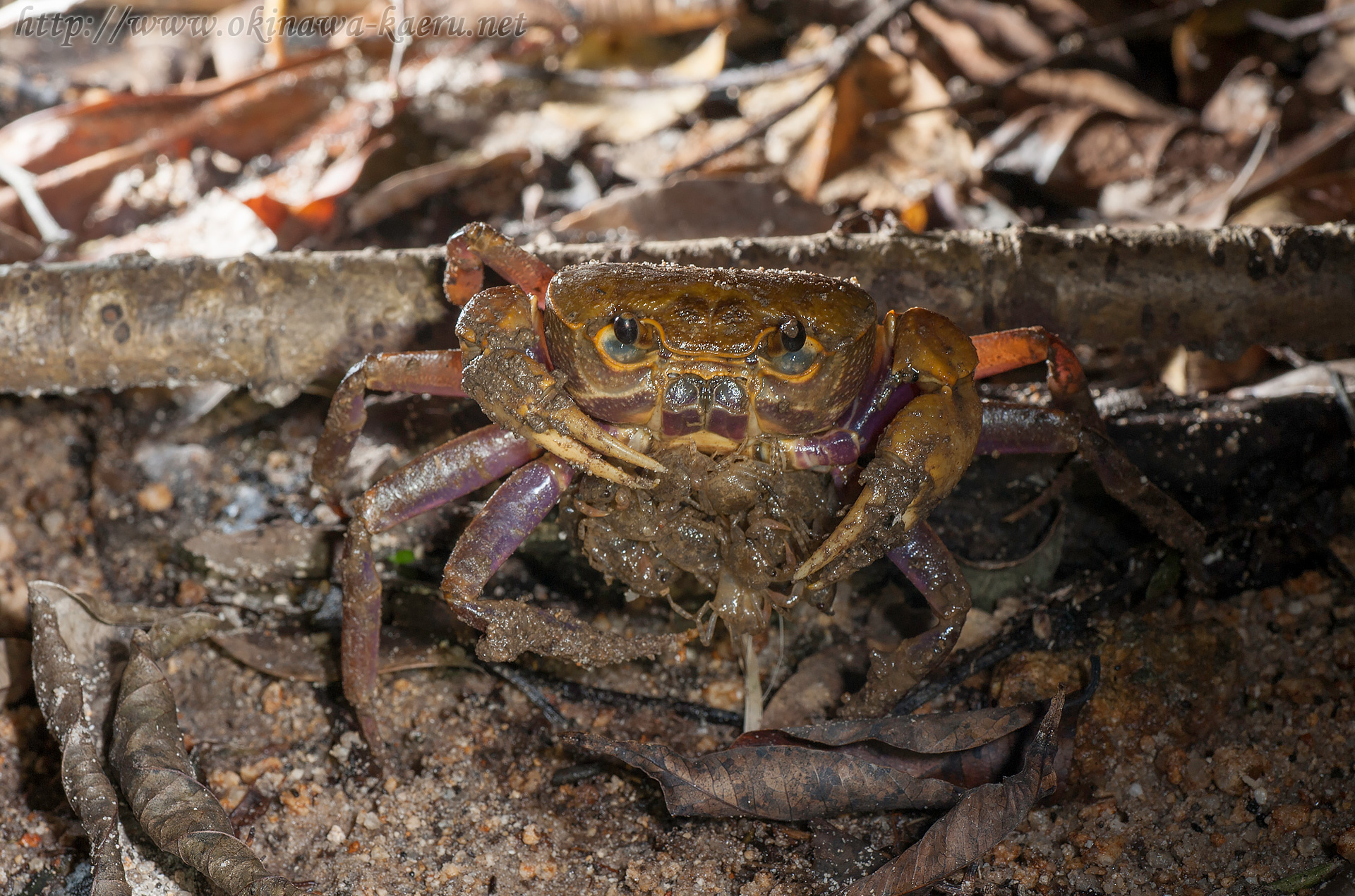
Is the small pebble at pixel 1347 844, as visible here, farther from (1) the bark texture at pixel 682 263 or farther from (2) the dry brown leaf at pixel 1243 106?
(2) the dry brown leaf at pixel 1243 106

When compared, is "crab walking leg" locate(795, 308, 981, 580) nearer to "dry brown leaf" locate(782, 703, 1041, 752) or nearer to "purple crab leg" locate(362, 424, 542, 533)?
"dry brown leaf" locate(782, 703, 1041, 752)

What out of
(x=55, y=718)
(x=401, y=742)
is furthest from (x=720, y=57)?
(x=55, y=718)

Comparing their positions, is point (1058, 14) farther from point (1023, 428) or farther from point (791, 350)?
point (791, 350)

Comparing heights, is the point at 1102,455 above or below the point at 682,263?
below

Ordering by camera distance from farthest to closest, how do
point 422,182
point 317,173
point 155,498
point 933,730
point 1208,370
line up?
1. point 317,173
2. point 422,182
3. point 1208,370
4. point 155,498
5. point 933,730

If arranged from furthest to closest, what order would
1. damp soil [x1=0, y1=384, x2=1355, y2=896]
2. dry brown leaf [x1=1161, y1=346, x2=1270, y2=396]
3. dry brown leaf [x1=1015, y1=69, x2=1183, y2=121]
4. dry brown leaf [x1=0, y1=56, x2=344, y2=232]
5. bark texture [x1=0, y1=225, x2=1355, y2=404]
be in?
dry brown leaf [x1=1015, y1=69, x2=1183, y2=121]
dry brown leaf [x1=0, y1=56, x2=344, y2=232]
dry brown leaf [x1=1161, y1=346, x2=1270, y2=396]
bark texture [x1=0, y1=225, x2=1355, y2=404]
damp soil [x1=0, y1=384, x2=1355, y2=896]

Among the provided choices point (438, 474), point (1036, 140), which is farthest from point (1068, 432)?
point (1036, 140)

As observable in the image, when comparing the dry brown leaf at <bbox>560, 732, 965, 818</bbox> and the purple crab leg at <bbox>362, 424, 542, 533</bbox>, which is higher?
the purple crab leg at <bbox>362, 424, 542, 533</bbox>

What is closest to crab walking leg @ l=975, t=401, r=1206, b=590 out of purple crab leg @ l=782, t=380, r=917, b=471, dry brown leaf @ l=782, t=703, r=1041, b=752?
purple crab leg @ l=782, t=380, r=917, b=471
